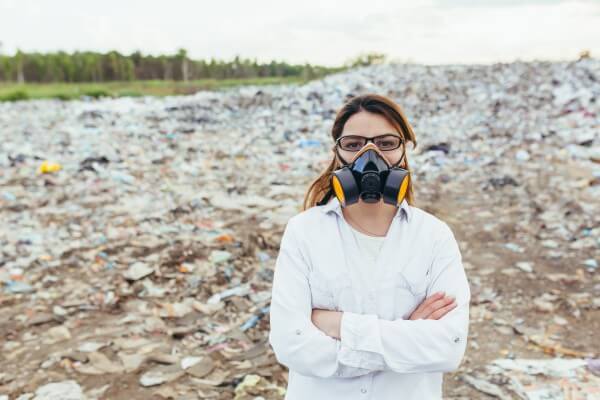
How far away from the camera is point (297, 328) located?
1431mm

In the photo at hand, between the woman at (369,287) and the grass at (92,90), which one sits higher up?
the grass at (92,90)

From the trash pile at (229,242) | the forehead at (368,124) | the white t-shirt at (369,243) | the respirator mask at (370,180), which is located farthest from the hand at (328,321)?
the trash pile at (229,242)

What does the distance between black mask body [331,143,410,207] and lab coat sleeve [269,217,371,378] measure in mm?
190

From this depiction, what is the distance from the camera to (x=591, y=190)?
5.70 meters

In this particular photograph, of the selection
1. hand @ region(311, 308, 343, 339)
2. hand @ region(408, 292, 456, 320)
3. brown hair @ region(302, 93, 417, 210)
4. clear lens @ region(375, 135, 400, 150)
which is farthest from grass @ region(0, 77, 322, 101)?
hand @ region(408, 292, 456, 320)

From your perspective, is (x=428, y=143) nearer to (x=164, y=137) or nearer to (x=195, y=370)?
(x=164, y=137)

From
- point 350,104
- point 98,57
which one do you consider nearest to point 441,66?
point 350,104

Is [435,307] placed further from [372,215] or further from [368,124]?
[368,124]

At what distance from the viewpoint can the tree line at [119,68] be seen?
110ft

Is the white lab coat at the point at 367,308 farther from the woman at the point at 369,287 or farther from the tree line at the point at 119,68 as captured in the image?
the tree line at the point at 119,68

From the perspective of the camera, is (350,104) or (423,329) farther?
(350,104)

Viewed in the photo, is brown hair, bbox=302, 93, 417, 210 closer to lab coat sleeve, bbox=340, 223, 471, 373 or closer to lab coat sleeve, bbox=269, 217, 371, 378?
lab coat sleeve, bbox=269, 217, 371, 378

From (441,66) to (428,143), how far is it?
285 inches

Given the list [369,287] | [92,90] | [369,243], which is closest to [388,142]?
[369,243]
